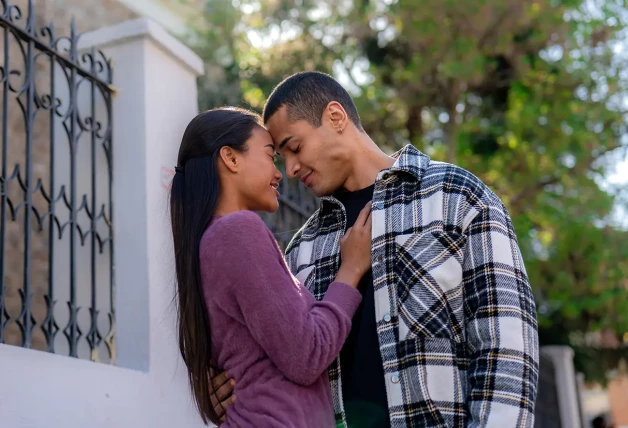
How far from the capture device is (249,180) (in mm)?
2582

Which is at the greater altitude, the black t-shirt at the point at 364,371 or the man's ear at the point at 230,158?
the man's ear at the point at 230,158

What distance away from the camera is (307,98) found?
3.00m

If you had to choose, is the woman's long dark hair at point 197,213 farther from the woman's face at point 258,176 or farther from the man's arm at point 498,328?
the man's arm at point 498,328

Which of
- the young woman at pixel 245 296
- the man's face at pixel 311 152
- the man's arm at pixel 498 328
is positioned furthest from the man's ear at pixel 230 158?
the man's arm at pixel 498 328

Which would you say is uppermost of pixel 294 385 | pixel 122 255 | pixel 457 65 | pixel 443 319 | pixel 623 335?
pixel 457 65

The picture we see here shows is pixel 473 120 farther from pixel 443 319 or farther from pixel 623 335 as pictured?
pixel 443 319

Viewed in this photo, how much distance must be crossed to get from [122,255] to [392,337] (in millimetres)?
2367

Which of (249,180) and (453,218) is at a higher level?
(249,180)

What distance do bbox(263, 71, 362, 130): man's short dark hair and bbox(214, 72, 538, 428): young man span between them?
35cm

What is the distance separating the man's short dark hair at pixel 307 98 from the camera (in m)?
2.97

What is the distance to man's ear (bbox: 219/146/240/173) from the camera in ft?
8.41

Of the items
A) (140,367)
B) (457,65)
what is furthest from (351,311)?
(457,65)

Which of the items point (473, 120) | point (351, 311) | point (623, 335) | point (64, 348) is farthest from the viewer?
point (623, 335)

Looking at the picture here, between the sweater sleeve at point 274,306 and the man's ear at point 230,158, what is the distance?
0.83ft
